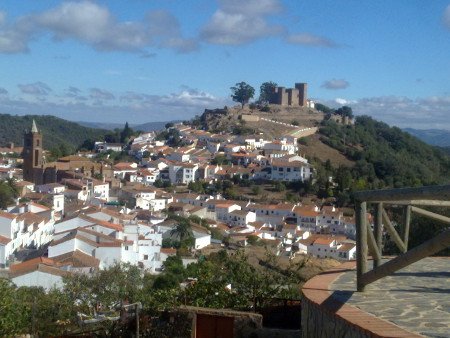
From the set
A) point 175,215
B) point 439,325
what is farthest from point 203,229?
point 439,325

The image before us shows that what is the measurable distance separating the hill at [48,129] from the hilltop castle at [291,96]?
31.0 meters

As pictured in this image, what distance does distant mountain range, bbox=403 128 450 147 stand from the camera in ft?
379

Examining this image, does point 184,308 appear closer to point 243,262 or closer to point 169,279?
point 243,262

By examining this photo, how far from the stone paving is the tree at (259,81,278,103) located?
255 ft

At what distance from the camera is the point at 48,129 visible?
108m

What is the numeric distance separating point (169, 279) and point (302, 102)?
2711 inches

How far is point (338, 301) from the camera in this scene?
14.1 ft

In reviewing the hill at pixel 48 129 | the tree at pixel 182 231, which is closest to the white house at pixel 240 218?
the tree at pixel 182 231

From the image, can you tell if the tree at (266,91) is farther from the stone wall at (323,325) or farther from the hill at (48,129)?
the stone wall at (323,325)

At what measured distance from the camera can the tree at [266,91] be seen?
83.1 meters

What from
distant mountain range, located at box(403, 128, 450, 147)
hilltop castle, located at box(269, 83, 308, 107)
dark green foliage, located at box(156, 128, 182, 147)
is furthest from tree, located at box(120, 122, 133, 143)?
distant mountain range, located at box(403, 128, 450, 147)

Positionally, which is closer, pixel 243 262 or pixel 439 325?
pixel 439 325

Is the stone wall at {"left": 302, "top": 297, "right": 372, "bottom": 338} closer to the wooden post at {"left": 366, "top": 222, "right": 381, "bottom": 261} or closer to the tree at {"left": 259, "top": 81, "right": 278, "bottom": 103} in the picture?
the wooden post at {"left": 366, "top": 222, "right": 381, "bottom": 261}

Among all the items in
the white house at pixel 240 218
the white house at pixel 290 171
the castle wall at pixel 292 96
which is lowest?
the white house at pixel 240 218
